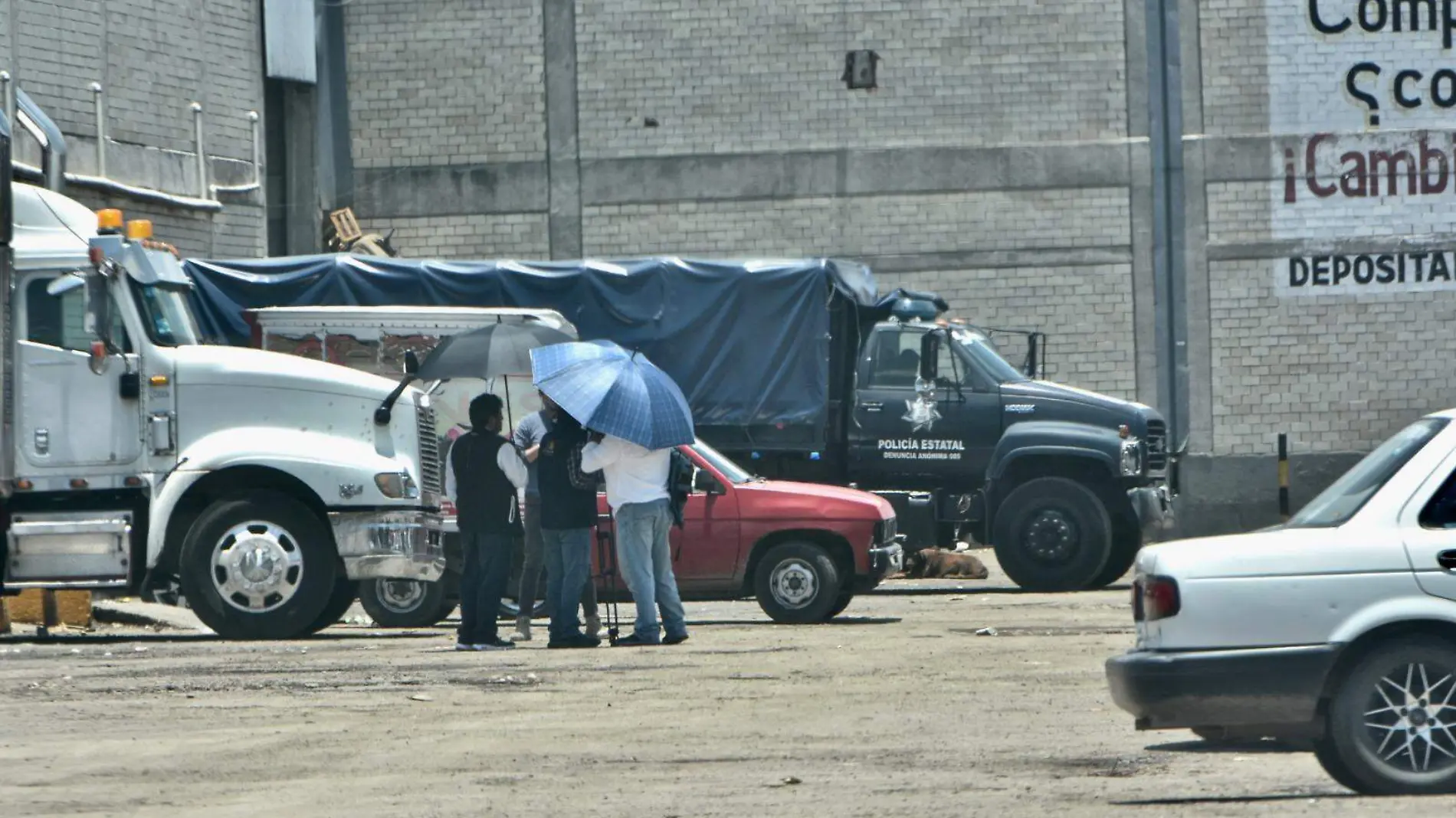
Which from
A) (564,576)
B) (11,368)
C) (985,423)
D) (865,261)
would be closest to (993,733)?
(564,576)

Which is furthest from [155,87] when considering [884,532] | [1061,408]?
[884,532]

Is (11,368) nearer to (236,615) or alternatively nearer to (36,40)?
(236,615)

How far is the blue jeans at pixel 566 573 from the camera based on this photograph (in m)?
14.3

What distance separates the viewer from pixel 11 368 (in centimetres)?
1533

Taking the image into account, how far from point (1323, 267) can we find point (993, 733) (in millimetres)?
19646

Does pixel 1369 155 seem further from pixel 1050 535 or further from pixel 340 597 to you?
pixel 340 597

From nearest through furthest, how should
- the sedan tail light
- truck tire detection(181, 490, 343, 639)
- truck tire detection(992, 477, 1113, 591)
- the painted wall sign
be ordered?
the sedan tail light
truck tire detection(181, 490, 343, 639)
truck tire detection(992, 477, 1113, 591)
the painted wall sign

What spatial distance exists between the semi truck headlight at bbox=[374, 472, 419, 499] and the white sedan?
27.5 feet

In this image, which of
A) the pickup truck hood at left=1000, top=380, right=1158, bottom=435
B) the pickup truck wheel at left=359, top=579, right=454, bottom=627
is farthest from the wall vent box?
the pickup truck wheel at left=359, top=579, right=454, bottom=627

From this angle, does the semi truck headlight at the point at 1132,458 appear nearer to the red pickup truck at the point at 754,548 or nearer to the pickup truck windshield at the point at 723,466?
the red pickup truck at the point at 754,548

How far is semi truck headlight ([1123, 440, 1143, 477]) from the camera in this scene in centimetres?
2070

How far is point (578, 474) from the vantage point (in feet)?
46.9

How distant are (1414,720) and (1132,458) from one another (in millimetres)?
13059

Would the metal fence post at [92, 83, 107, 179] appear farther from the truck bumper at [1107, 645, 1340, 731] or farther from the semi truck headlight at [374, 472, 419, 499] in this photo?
the truck bumper at [1107, 645, 1340, 731]
